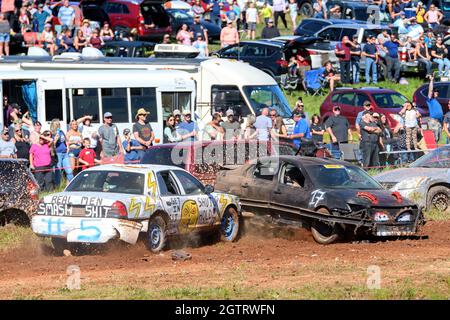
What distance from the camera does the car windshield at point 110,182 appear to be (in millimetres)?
16672

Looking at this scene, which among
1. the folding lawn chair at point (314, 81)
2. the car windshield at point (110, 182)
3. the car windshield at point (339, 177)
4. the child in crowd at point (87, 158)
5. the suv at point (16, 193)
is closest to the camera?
the car windshield at point (110, 182)

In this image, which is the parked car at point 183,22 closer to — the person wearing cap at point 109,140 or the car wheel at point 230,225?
the person wearing cap at point 109,140

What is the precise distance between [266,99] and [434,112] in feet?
16.3

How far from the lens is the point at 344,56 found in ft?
120

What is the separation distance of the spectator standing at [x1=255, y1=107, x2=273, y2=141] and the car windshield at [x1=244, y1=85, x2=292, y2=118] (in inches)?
93.0

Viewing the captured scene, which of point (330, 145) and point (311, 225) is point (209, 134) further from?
point (311, 225)

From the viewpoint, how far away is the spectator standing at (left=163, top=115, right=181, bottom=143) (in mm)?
24922

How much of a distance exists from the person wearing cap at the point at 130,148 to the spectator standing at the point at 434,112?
8.44 meters

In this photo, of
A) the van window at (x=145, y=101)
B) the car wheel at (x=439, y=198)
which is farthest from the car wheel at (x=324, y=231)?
the van window at (x=145, y=101)

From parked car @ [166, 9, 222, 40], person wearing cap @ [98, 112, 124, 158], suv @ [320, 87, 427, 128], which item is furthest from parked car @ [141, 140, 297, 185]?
parked car @ [166, 9, 222, 40]

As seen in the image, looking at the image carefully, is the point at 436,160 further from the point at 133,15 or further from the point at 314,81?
the point at 133,15

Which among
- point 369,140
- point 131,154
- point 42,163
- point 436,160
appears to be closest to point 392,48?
point 369,140

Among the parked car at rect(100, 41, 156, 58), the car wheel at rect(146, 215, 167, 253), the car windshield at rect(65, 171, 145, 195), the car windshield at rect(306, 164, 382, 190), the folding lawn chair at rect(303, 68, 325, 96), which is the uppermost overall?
the car windshield at rect(65, 171, 145, 195)

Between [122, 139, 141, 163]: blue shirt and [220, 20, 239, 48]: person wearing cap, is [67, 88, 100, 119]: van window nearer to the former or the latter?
[122, 139, 141, 163]: blue shirt
